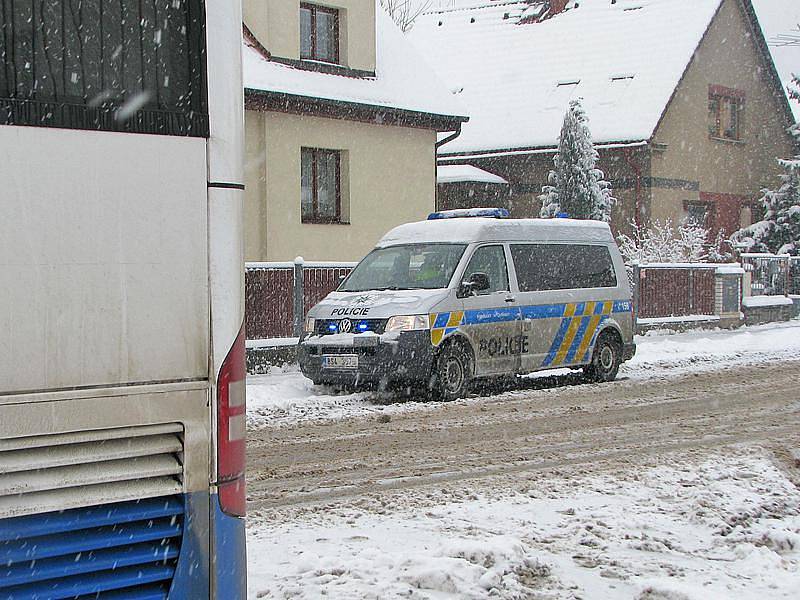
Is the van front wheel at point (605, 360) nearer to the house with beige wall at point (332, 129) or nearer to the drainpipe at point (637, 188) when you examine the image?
the house with beige wall at point (332, 129)

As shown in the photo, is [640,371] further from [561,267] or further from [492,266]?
[492,266]

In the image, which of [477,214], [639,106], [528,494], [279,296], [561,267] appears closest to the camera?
[528,494]

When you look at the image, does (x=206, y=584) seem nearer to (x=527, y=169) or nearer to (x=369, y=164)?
(x=369, y=164)

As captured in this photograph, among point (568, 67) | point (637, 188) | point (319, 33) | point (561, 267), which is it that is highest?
point (568, 67)

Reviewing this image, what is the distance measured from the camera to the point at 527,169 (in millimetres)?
33375

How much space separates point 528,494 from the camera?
26.0 ft

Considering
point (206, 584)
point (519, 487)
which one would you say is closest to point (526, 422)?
point (519, 487)

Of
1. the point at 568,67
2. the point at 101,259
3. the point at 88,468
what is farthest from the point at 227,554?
the point at 568,67

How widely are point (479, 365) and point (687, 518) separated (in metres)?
6.26

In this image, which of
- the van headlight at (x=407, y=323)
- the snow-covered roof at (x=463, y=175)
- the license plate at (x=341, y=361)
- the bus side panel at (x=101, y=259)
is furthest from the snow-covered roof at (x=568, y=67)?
the bus side panel at (x=101, y=259)

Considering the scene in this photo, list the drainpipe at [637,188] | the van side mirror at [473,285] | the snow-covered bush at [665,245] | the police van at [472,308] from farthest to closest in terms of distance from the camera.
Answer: the drainpipe at [637,188] → the snow-covered bush at [665,245] → the van side mirror at [473,285] → the police van at [472,308]

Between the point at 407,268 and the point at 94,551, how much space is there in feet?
33.4

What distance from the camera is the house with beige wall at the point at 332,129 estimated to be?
21.5m

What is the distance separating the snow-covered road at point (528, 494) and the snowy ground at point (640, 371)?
2.5 inches
